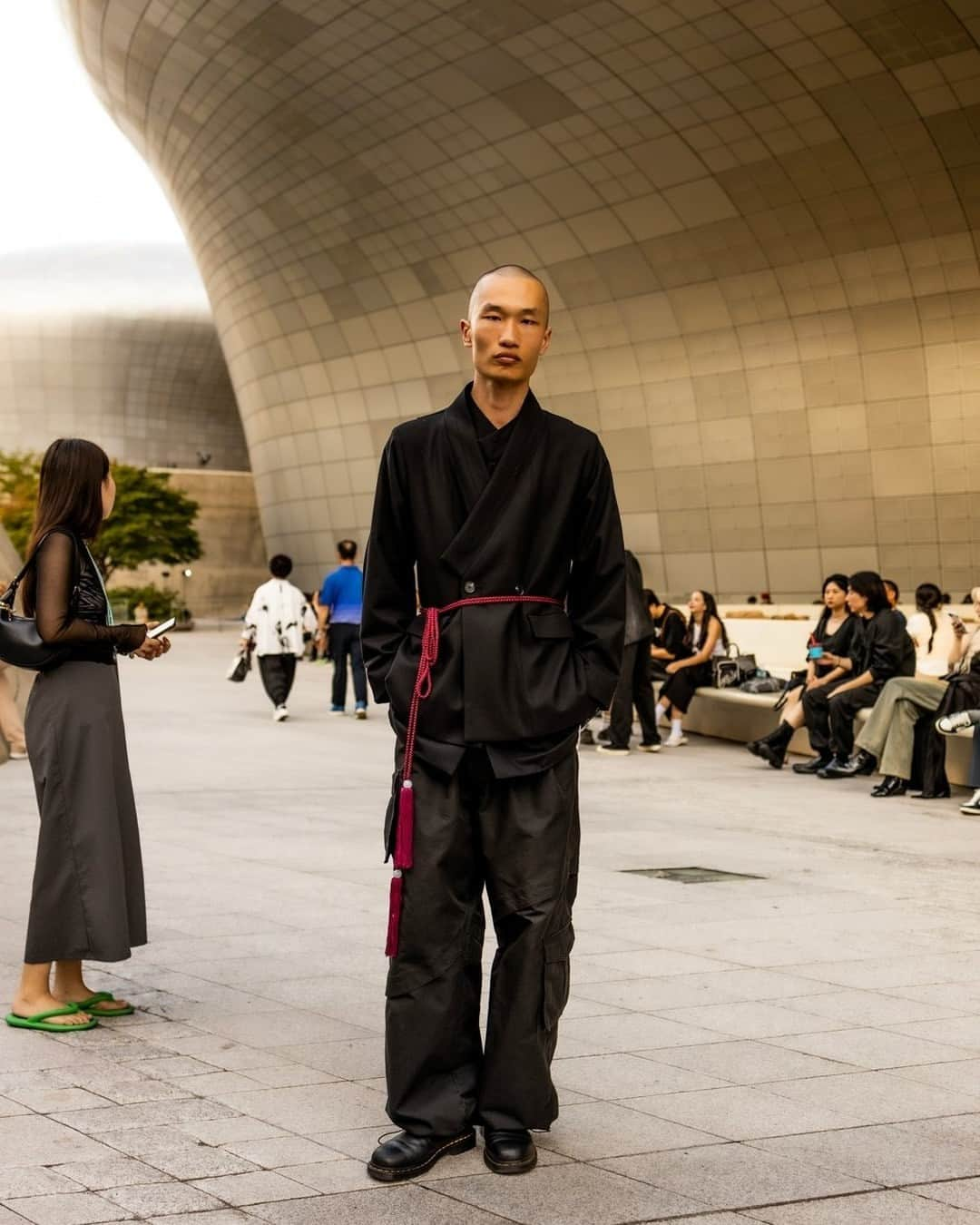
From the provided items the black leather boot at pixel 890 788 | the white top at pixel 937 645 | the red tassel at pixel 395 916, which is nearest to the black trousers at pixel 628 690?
the white top at pixel 937 645

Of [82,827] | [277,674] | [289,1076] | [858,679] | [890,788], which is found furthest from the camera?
[277,674]

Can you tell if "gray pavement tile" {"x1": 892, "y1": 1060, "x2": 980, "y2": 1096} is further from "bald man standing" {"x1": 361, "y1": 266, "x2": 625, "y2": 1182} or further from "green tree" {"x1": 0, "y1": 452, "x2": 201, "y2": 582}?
"green tree" {"x1": 0, "y1": 452, "x2": 201, "y2": 582}

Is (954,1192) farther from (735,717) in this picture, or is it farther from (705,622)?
(735,717)

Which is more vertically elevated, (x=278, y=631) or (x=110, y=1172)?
(x=278, y=631)

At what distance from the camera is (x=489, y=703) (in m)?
3.93

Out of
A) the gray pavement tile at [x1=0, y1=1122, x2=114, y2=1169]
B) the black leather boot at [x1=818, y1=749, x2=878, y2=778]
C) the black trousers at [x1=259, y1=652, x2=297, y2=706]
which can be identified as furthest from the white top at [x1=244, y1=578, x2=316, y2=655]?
the gray pavement tile at [x1=0, y1=1122, x2=114, y2=1169]

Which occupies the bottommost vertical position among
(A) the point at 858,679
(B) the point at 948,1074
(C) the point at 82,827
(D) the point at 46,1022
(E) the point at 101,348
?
(B) the point at 948,1074

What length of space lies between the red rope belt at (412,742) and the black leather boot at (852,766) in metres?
9.70

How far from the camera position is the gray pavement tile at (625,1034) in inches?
195

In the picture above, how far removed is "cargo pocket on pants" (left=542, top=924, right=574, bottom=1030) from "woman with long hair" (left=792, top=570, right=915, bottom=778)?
30.7ft

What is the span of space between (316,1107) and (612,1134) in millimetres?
800

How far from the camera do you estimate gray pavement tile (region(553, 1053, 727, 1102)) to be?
4.46m

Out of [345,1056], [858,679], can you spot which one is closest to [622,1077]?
[345,1056]

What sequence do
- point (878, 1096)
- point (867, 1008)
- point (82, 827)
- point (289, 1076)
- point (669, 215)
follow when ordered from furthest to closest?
1. point (669, 215)
2. point (867, 1008)
3. point (82, 827)
4. point (289, 1076)
5. point (878, 1096)
